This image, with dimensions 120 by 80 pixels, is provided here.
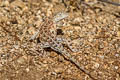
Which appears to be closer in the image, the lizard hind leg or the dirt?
the dirt

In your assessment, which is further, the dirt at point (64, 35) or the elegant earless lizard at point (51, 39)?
the elegant earless lizard at point (51, 39)

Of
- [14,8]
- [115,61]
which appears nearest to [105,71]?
[115,61]

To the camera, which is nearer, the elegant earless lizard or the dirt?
the dirt

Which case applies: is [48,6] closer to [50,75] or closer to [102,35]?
[102,35]

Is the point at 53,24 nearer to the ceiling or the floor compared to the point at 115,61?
nearer to the ceiling

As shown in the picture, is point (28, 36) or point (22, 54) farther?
point (28, 36)

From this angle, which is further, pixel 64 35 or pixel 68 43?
pixel 64 35

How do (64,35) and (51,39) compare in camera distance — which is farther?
(64,35)

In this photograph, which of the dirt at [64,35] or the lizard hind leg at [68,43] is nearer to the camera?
the dirt at [64,35]
